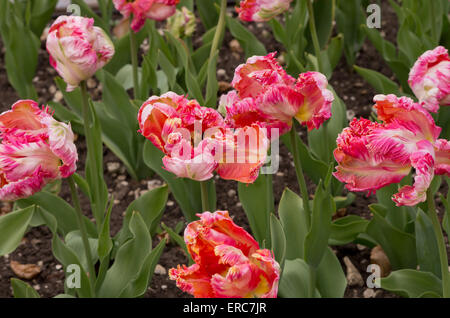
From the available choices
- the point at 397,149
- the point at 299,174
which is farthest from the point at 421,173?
the point at 299,174

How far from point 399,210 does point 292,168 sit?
576 millimetres

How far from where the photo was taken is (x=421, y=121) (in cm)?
91

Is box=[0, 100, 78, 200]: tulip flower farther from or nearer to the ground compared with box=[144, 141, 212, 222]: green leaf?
farther from the ground

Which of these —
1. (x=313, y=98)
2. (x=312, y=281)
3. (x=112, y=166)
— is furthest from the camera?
(x=112, y=166)

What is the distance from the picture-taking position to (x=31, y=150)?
1.07 m

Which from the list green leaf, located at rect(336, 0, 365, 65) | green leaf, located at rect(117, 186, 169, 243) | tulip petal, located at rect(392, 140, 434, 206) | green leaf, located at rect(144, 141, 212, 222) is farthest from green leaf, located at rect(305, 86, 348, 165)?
tulip petal, located at rect(392, 140, 434, 206)

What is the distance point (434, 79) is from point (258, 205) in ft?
1.47

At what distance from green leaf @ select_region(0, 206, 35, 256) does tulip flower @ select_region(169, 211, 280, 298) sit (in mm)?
718

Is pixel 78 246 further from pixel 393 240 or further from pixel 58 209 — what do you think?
pixel 393 240

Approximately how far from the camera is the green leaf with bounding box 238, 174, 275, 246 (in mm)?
1398

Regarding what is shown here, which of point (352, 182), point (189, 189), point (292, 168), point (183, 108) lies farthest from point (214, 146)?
point (292, 168)

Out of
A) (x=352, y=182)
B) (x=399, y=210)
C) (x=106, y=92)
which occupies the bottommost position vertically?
(x=399, y=210)

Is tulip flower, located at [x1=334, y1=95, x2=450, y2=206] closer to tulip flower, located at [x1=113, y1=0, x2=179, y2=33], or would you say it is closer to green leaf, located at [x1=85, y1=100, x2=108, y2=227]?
green leaf, located at [x1=85, y1=100, x2=108, y2=227]
